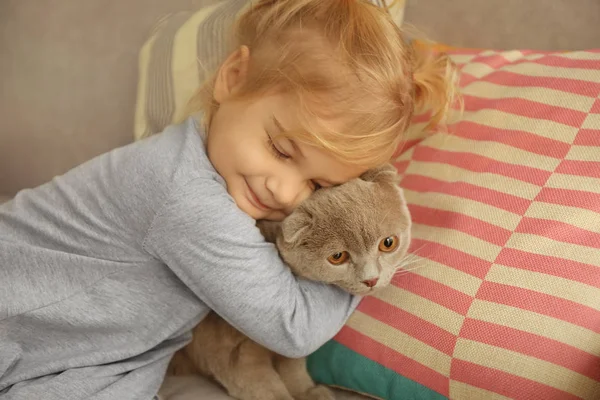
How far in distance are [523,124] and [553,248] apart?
24 centimetres

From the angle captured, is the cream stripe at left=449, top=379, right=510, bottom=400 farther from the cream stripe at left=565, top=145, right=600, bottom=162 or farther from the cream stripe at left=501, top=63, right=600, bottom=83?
the cream stripe at left=501, top=63, right=600, bottom=83

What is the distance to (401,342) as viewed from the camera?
956mm

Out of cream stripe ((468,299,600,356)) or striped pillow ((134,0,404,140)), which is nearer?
cream stripe ((468,299,600,356))

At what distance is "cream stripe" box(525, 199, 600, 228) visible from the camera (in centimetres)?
87

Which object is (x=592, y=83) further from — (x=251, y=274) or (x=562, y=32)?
(x=251, y=274)

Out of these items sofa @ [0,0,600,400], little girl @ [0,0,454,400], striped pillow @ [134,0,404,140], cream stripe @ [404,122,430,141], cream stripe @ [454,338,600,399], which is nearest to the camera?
cream stripe @ [454,338,600,399]

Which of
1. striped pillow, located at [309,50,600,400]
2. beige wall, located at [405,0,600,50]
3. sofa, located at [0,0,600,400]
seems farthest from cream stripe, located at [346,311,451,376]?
sofa, located at [0,0,600,400]

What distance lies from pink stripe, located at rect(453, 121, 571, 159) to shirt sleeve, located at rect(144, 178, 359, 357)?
0.40 m

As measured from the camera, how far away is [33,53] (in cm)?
159

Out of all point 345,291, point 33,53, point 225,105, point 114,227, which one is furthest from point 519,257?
point 33,53

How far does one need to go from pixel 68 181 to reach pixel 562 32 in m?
0.96

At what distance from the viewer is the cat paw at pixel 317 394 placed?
1.03 meters

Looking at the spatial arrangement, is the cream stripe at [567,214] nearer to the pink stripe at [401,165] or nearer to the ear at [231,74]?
the pink stripe at [401,165]

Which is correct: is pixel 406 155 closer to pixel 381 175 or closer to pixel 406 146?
pixel 406 146
